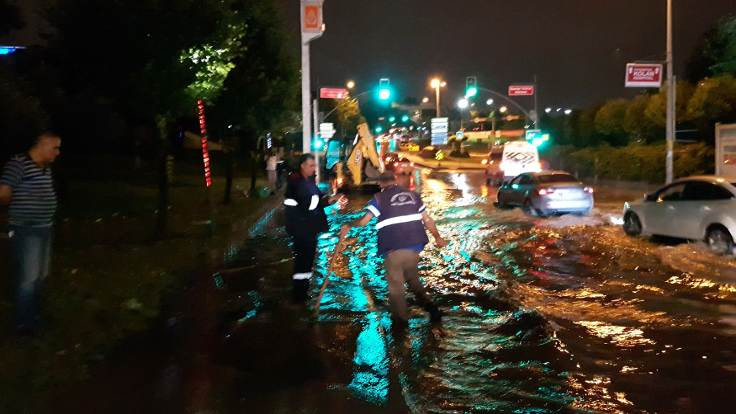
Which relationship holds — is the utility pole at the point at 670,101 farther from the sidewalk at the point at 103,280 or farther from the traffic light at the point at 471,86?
the traffic light at the point at 471,86

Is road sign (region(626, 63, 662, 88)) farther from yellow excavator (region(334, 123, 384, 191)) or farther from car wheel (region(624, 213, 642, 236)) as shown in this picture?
car wheel (region(624, 213, 642, 236))

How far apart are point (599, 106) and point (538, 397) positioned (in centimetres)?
4055

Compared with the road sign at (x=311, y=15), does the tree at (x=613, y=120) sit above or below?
below

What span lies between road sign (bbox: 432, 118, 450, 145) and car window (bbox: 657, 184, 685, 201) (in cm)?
7274

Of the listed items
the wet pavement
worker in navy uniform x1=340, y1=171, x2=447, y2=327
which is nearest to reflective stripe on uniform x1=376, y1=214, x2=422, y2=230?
worker in navy uniform x1=340, y1=171, x2=447, y2=327

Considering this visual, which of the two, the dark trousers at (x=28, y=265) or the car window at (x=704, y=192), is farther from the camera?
the car window at (x=704, y=192)

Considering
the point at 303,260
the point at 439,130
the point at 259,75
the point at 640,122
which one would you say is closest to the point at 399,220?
the point at 303,260

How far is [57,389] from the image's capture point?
6203mm

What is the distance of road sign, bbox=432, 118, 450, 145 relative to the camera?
88606mm

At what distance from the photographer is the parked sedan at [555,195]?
20.4m

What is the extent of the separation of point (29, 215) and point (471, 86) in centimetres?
3626

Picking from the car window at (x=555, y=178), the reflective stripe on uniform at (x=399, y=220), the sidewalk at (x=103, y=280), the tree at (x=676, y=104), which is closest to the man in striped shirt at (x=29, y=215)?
the sidewalk at (x=103, y=280)

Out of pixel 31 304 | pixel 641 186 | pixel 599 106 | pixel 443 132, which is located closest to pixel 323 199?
pixel 31 304

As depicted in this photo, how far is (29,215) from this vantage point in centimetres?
702
